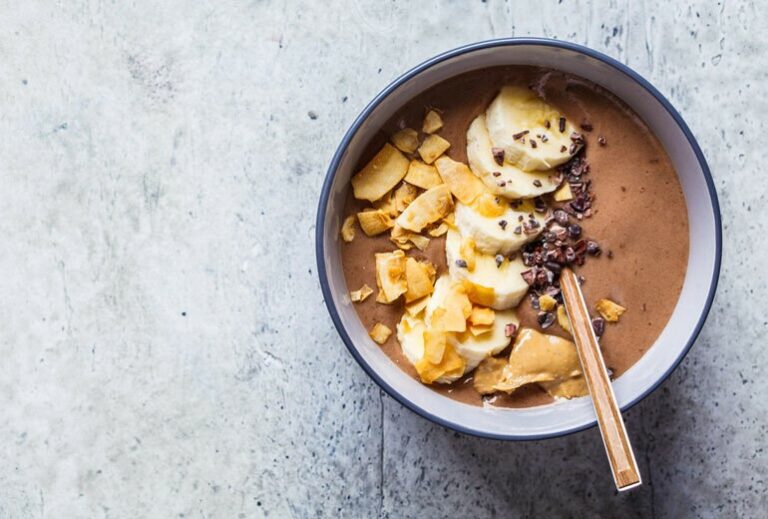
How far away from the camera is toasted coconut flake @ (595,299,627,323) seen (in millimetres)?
1822

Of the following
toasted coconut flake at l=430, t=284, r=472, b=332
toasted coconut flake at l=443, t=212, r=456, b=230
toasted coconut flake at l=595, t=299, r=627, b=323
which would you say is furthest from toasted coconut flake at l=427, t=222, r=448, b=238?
toasted coconut flake at l=595, t=299, r=627, b=323

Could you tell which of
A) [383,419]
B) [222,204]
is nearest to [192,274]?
[222,204]

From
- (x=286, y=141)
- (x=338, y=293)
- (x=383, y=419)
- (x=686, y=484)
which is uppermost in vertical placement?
(x=286, y=141)

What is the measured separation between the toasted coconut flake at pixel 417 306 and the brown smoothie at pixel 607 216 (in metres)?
0.04

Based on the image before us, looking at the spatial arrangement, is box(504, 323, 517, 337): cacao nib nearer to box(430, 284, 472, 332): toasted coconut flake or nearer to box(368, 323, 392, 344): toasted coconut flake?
box(430, 284, 472, 332): toasted coconut flake

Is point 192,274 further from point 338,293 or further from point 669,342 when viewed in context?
point 669,342

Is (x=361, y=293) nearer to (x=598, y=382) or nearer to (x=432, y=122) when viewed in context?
(x=432, y=122)

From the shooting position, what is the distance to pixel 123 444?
2168 mm

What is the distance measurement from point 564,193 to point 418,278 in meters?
0.37

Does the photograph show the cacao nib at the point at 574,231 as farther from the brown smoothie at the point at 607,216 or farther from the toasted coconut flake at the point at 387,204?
the toasted coconut flake at the point at 387,204

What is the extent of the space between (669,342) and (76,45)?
1.63m

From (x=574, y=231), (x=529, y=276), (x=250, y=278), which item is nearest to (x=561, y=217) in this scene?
(x=574, y=231)

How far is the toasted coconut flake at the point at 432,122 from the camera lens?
1.87 meters

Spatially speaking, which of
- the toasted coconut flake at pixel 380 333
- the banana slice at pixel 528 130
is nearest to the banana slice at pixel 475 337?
the toasted coconut flake at pixel 380 333
